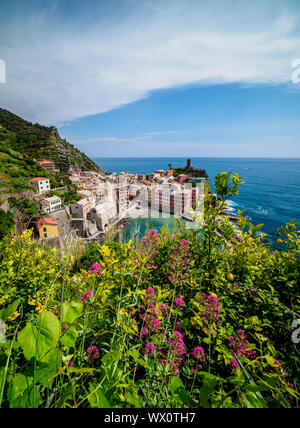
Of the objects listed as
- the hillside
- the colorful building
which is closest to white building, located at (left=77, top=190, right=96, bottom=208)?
the hillside

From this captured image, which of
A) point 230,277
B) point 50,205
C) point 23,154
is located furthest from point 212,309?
point 23,154

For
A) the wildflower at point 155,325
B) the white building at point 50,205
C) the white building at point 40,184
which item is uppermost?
the white building at point 40,184

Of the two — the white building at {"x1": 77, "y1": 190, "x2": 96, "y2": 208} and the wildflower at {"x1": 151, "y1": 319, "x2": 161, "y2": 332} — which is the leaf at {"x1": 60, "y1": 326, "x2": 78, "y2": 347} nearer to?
the wildflower at {"x1": 151, "y1": 319, "x2": 161, "y2": 332}

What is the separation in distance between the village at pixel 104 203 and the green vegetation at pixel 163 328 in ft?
48.6

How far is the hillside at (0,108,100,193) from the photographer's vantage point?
24.1 m

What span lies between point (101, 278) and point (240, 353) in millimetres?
902

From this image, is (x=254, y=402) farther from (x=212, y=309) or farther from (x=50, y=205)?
(x=50, y=205)

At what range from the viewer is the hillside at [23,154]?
2410cm

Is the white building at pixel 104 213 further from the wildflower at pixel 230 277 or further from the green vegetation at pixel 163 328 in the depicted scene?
the wildflower at pixel 230 277

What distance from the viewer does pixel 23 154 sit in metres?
32.1

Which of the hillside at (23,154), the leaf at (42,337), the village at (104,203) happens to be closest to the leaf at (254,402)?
the leaf at (42,337)
